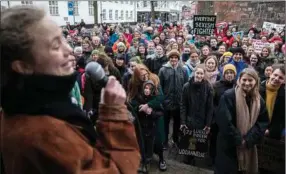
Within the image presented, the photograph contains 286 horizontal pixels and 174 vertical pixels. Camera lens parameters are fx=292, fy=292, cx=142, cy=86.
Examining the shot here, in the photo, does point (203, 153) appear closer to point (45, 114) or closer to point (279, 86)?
point (279, 86)

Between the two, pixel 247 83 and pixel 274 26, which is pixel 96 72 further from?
pixel 274 26

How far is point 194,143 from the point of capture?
420 centimetres

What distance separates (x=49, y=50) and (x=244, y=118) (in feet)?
8.78

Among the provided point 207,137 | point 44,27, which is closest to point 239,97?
point 207,137

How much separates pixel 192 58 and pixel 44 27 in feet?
17.2

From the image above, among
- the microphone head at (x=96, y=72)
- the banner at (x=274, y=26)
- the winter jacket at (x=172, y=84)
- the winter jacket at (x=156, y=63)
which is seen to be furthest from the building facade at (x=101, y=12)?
the microphone head at (x=96, y=72)

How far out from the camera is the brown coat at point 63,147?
0.93 m

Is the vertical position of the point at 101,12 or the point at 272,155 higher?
the point at 101,12

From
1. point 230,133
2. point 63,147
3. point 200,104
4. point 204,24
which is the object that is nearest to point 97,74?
point 63,147

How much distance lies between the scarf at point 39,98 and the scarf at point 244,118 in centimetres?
250

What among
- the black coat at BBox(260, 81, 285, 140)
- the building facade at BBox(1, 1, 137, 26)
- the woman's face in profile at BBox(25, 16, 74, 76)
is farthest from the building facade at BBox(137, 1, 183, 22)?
the woman's face in profile at BBox(25, 16, 74, 76)

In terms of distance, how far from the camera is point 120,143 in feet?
3.56

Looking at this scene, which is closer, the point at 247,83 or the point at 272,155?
the point at 247,83

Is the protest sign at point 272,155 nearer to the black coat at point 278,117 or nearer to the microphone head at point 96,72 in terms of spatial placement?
the black coat at point 278,117
